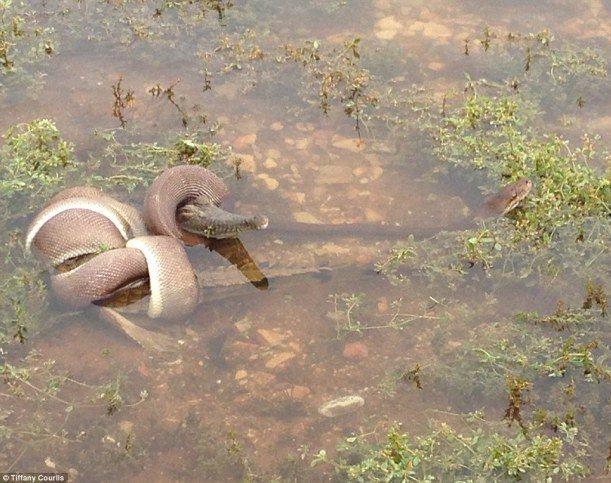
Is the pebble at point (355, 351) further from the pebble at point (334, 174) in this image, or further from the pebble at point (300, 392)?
the pebble at point (334, 174)

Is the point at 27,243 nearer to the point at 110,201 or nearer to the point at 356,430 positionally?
the point at 110,201

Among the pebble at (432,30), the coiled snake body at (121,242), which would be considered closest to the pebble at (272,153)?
the coiled snake body at (121,242)

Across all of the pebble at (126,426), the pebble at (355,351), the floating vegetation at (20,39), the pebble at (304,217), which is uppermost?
the floating vegetation at (20,39)

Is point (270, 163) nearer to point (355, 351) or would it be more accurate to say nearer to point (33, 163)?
point (33, 163)

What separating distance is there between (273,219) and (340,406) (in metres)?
2.12

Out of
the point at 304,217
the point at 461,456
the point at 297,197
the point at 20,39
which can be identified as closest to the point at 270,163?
the point at 297,197

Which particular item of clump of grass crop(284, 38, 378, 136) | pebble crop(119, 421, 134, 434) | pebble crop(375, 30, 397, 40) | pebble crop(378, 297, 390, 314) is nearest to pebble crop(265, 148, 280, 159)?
clump of grass crop(284, 38, 378, 136)

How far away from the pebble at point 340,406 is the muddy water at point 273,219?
55mm

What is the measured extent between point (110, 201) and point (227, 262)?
44.5 inches

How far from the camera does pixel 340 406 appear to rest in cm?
536

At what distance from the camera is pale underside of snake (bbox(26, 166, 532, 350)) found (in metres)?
5.80

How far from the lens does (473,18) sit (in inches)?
364

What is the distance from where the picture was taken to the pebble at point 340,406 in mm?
5340

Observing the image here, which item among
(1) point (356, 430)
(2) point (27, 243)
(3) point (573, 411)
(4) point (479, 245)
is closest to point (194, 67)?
(2) point (27, 243)
